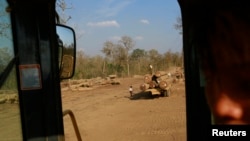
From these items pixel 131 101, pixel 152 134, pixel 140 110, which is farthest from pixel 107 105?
pixel 152 134

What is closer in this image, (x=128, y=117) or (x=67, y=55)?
(x=67, y=55)

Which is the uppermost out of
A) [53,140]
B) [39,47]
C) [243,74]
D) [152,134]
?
[39,47]

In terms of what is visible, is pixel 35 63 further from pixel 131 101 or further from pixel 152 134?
pixel 131 101

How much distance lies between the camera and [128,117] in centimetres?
1511

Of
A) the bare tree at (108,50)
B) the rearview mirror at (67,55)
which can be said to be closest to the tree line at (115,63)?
the bare tree at (108,50)

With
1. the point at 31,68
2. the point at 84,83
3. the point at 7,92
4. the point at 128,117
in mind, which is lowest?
the point at 128,117

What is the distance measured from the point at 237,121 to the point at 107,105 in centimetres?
1766

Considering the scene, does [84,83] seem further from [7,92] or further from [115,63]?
[7,92]

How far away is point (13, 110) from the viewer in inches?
78.5

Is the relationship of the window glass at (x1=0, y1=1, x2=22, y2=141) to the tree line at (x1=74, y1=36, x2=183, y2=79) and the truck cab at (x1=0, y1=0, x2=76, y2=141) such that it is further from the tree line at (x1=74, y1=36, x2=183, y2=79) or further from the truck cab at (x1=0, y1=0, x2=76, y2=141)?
the tree line at (x1=74, y1=36, x2=183, y2=79)

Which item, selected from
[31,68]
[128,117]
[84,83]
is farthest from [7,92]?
[84,83]

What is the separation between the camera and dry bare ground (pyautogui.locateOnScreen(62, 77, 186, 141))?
11.8 m

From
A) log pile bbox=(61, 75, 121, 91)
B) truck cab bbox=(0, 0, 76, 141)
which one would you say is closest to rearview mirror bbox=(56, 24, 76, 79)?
truck cab bbox=(0, 0, 76, 141)

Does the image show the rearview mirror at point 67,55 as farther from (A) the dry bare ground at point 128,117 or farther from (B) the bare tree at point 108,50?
(B) the bare tree at point 108,50
